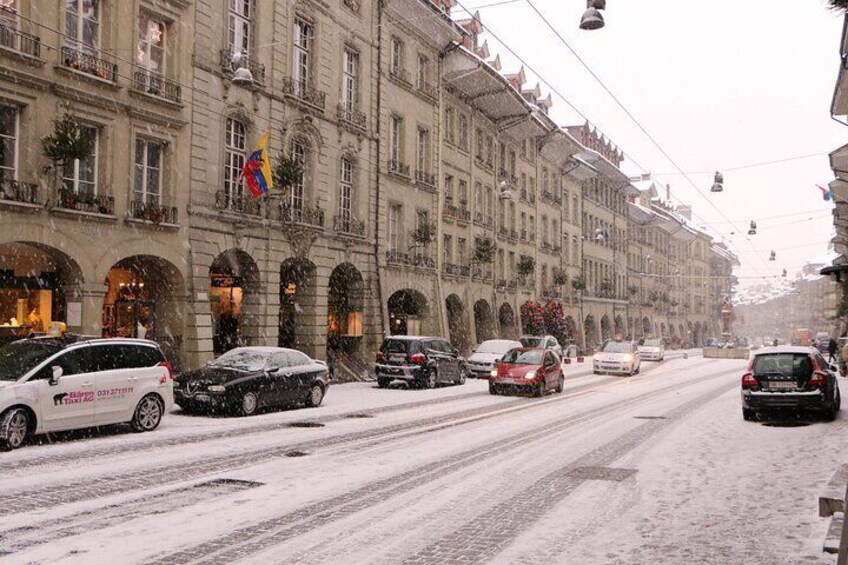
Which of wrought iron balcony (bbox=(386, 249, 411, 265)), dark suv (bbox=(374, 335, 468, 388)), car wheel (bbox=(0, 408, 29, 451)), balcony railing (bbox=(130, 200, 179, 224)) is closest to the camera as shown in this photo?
car wheel (bbox=(0, 408, 29, 451))

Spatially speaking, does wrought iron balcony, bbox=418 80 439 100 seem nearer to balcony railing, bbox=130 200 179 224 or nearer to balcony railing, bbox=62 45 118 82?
balcony railing, bbox=130 200 179 224

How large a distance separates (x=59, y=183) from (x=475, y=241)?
27.7 metres

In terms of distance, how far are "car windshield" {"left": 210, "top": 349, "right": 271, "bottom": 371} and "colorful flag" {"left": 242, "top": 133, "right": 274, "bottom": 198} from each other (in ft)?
25.8

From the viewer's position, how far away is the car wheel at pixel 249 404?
1692 centimetres

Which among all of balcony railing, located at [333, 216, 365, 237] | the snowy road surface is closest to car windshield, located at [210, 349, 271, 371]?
the snowy road surface

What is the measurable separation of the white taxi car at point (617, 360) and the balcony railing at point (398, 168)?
1257 cm

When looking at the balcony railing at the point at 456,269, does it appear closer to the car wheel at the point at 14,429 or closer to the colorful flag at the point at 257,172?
the colorful flag at the point at 257,172

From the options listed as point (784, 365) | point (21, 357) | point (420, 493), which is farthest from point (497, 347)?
point (420, 493)

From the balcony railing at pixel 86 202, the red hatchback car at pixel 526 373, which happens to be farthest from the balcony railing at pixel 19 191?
the red hatchback car at pixel 526 373

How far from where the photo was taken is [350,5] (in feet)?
107

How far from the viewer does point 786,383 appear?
1664 cm

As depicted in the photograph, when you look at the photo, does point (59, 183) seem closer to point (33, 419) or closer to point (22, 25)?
point (22, 25)

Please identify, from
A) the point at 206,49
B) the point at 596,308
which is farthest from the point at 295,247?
the point at 596,308

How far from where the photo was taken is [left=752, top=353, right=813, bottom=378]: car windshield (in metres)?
16.7
